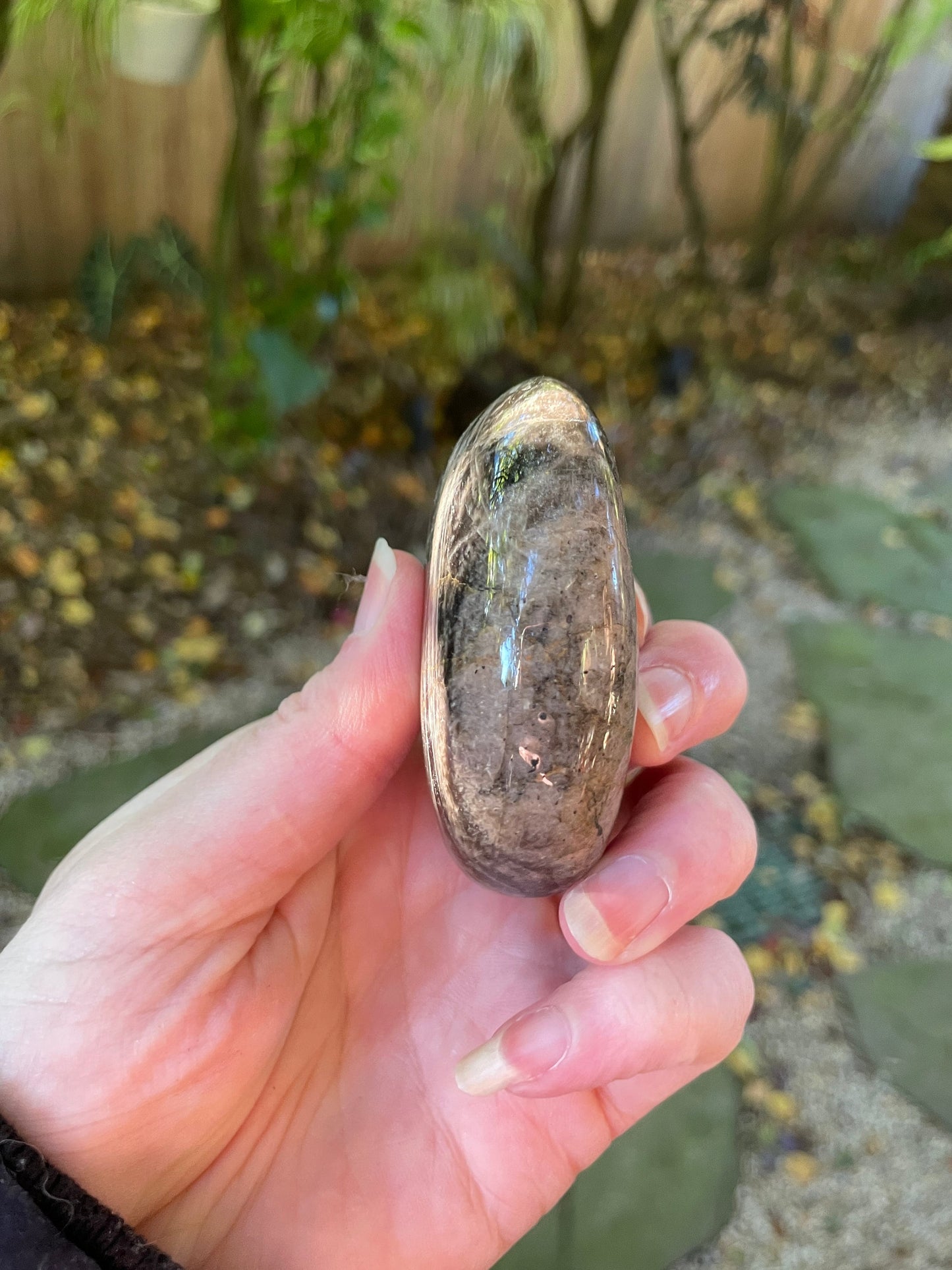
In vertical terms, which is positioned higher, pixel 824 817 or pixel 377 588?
pixel 377 588

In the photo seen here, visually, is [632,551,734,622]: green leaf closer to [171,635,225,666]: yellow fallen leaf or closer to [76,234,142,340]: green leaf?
[171,635,225,666]: yellow fallen leaf

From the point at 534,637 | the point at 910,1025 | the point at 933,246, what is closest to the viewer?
the point at 534,637

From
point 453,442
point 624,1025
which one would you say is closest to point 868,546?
point 453,442

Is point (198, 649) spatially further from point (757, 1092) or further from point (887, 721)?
point (887, 721)

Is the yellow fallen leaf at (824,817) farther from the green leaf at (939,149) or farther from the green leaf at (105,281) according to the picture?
the green leaf at (939,149)

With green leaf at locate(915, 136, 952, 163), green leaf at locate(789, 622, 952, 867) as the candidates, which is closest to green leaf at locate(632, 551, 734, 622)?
green leaf at locate(789, 622, 952, 867)

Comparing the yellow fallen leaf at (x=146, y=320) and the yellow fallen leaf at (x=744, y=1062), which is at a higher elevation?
the yellow fallen leaf at (x=146, y=320)

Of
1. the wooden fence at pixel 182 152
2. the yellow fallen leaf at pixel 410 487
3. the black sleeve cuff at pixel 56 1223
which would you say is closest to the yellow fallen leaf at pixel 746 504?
the yellow fallen leaf at pixel 410 487
